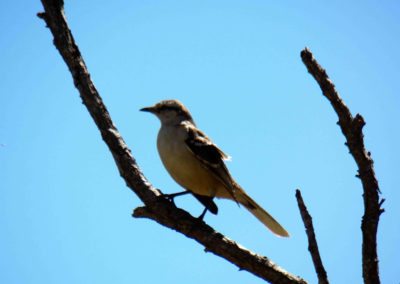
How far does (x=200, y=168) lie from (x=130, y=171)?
4.65ft

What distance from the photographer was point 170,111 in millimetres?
7613

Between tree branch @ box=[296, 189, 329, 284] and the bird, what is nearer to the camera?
tree branch @ box=[296, 189, 329, 284]

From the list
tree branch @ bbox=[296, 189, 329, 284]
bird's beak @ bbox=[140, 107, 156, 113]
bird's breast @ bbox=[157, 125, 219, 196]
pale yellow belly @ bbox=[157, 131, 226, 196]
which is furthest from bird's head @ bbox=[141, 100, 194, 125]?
tree branch @ bbox=[296, 189, 329, 284]

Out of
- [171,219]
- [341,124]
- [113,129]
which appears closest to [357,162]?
[341,124]

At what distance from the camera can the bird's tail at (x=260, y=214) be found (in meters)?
6.86

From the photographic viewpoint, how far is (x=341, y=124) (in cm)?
411

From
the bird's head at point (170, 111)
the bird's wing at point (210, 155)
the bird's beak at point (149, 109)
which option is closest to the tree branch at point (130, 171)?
the bird's wing at point (210, 155)

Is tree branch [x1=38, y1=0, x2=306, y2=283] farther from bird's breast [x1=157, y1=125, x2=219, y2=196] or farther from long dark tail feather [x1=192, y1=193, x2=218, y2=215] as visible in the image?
long dark tail feather [x1=192, y1=193, x2=218, y2=215]

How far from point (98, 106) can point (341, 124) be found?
2.67m

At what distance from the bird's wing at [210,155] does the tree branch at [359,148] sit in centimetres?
257

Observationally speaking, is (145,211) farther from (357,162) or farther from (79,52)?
(357,162)

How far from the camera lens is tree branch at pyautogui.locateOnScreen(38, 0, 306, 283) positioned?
17.3 feet

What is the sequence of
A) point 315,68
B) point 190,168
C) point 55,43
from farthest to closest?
point 190,168, point 55,43, point 315,68

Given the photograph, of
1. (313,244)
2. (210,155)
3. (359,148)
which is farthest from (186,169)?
(359,148)
